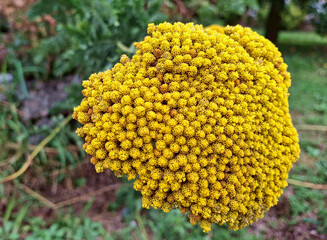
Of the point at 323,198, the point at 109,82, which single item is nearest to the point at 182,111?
the point at 109,82

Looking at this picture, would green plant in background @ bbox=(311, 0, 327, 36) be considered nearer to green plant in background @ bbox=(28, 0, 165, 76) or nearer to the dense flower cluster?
green plant in background @ bbox=(28, 0, 165, 76)

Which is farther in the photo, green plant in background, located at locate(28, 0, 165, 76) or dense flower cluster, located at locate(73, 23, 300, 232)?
green plant in background, located at locate(28, 0, 165, 76)

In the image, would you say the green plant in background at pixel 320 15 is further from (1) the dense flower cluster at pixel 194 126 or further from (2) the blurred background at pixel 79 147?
(1) the dense flower cluster at pixel 194 126

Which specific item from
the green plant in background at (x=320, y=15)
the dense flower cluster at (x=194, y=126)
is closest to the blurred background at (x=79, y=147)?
the dense flower cluster at (x=194, y=126)

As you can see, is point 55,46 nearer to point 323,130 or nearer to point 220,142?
point 220,142

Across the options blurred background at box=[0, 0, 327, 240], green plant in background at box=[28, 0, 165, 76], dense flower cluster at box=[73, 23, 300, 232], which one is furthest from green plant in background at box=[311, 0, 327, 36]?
dense flower cluster at box=[73, 23, 300, 232]

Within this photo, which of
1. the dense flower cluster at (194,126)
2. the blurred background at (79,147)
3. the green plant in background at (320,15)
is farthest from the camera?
the green plant in background at (320,15)
